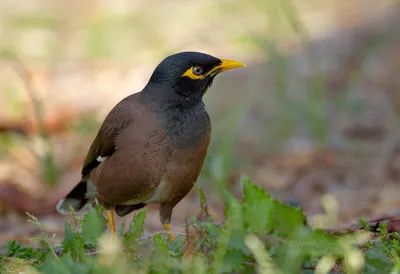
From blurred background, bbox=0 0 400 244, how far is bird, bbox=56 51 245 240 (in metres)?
0.42

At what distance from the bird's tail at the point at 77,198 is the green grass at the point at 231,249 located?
4.27 feet

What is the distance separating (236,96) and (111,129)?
4533mm

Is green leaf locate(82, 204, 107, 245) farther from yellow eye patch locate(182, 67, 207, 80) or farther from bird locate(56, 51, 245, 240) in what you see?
yellow eye patch locate(182, 67, 207, 80)

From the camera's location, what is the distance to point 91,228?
163 inches

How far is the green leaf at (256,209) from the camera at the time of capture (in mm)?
3965

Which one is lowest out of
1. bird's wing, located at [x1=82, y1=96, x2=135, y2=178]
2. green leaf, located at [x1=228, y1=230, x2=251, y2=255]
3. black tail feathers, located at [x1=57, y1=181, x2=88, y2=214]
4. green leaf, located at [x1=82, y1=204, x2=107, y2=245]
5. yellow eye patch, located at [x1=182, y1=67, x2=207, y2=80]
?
black tail feathers, located at [x1=57, y1=181, x2=88, y2=214]

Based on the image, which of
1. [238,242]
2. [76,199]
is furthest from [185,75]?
[238,242]

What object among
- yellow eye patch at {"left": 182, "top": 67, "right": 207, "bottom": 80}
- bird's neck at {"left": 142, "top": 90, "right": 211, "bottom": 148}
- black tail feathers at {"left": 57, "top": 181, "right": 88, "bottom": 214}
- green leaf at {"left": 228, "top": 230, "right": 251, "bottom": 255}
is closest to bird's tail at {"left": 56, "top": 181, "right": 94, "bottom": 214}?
black tail feathers at {"left": 57, "top": 181, "right": 88, "bottom": 214}

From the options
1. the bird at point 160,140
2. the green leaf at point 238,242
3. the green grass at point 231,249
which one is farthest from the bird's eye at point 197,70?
the green leaf at point 238,242

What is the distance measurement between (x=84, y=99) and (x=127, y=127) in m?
5.51

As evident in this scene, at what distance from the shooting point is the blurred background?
7023mm

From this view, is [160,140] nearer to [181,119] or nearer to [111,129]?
[181,119]

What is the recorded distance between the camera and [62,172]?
7.79 m

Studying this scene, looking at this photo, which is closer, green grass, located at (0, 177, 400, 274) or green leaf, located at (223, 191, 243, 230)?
green grass, located at (0, 177, 400, 274)
